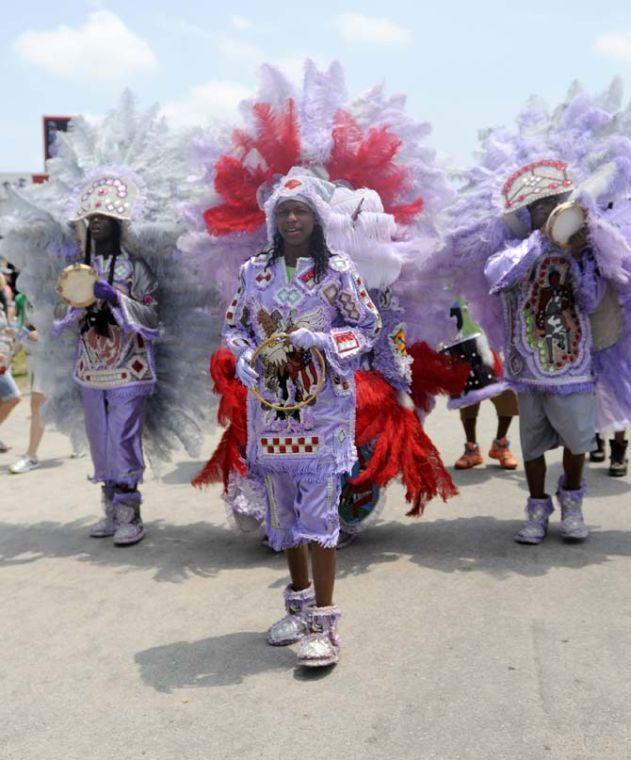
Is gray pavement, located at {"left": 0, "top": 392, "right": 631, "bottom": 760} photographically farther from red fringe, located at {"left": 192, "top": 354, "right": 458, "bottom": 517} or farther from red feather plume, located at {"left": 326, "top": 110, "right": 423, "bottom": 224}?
red feather plume, located at {"left": 326, "top": 110, "right": 423, "bottom": 224}

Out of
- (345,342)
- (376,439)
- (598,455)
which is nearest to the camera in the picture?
(345,342)

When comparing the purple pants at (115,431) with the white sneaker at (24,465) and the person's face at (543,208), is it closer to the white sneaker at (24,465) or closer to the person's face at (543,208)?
the person's face at (543,208)

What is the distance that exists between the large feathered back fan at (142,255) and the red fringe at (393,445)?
1246 mm

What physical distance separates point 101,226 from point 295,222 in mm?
1999

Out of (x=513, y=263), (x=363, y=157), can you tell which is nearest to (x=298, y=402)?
(x=513, y=263)

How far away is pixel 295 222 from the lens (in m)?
3.65

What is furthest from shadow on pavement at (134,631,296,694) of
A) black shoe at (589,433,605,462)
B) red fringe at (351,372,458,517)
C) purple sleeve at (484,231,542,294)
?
black shoe at (589,433,605,462)

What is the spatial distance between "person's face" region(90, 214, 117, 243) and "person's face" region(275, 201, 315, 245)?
1.92m

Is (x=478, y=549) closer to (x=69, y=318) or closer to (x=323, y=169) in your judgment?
(x=323, y=169)

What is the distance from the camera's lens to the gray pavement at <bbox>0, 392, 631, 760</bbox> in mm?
2947

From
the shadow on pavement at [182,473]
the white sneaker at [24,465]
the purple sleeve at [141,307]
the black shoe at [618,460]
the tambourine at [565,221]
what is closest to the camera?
the tambourine at [565,221]

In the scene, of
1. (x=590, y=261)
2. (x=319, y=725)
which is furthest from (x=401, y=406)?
(x=319, y=725)

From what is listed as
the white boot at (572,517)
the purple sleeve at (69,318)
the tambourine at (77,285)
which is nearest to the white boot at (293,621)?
the white boot at (572,517)

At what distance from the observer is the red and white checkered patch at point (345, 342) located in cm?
354
